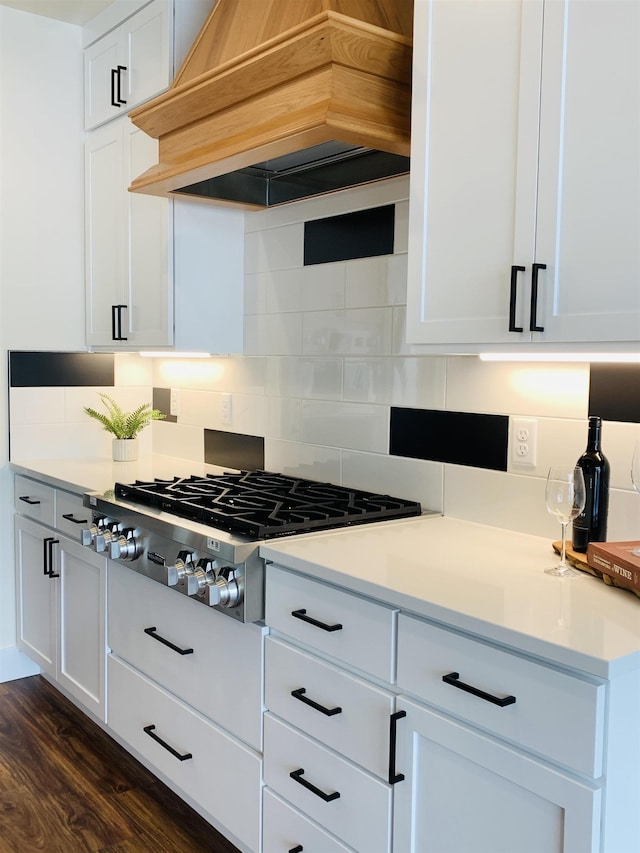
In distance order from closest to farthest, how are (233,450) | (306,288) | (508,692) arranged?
(508,692) < (306,288) < (233,450)

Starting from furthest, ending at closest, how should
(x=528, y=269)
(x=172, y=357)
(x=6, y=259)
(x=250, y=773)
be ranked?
1. (x=172, y=357)
2. (x=6, y=259)
3. (x=250, y=773)
4. (x=528, y=269)

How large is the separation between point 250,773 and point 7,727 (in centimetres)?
148

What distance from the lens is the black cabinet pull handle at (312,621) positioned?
170cm

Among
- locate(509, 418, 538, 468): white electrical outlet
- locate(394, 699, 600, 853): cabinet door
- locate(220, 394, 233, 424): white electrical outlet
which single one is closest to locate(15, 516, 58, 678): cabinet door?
locate(220, 394, 233, 424): white electrical outlet

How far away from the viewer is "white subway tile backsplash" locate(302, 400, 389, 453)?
253 centimetres

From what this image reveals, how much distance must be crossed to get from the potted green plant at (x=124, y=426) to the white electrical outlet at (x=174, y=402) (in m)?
0.05

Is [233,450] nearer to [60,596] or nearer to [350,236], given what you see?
[60,596]

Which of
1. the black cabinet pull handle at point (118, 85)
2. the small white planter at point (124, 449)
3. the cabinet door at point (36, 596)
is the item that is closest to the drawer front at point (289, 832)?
the cabinet door at point (36, 596)

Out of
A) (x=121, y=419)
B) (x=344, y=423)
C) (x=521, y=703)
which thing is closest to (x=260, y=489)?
(x=344, y=423)

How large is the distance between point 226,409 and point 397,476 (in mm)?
958

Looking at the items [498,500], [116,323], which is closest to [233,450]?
[116,323]

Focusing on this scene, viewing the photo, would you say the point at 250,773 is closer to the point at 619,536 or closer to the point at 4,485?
the point at 619,536

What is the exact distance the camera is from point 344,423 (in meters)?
2.66

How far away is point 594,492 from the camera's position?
5.86ft
